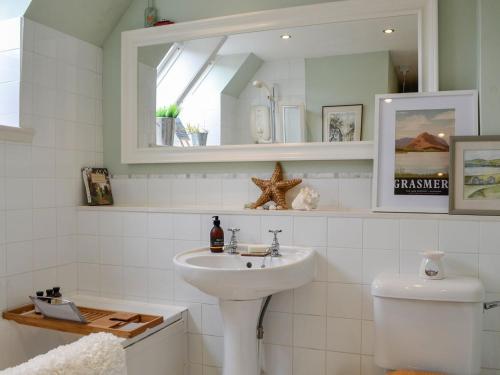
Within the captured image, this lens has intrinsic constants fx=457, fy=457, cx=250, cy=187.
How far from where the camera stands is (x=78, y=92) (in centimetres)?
258

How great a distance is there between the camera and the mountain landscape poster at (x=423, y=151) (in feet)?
6.50

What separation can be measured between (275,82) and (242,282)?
1.06 metres

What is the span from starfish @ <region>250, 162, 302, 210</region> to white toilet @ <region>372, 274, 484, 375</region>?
630mm

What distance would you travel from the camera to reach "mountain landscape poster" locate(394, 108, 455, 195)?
6.50 feet

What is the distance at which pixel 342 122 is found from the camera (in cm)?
218

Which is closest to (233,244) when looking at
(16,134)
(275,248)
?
(275,248)

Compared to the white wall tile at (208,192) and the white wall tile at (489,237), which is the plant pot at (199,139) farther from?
the white wall tile at (489,237)

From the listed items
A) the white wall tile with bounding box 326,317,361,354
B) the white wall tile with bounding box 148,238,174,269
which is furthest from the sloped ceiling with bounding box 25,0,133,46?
the white wall tile with bounding box 326,317,361,354

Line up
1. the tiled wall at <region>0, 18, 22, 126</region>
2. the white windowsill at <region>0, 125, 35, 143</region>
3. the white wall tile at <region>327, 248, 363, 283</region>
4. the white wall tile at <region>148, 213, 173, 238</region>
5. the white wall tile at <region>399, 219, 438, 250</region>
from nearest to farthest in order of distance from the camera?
the white wall tile at <region>399, 219, 438, 250</region> → the white wall tile at <region>327, 248, 363, 283</region> → the white windowsill at <region>0, 125, 35, 143</region> → the tiled wall at <region>0, 18, 22, 126</region> → the white wall tile at <region>148, 213, 173, 238</region>

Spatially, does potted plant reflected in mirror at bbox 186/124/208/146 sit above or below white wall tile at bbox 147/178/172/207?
above

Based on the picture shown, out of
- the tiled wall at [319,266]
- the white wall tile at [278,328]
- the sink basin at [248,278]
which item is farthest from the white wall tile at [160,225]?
the white wall tile at [278,328]

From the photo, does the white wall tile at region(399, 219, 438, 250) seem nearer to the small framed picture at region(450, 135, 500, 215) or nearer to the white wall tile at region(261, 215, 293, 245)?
the small framed picture at region(450, 135, 500, 215)

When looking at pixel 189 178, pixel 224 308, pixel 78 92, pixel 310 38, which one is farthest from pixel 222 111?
pixel 224 308

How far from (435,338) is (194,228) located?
3.93 ft
